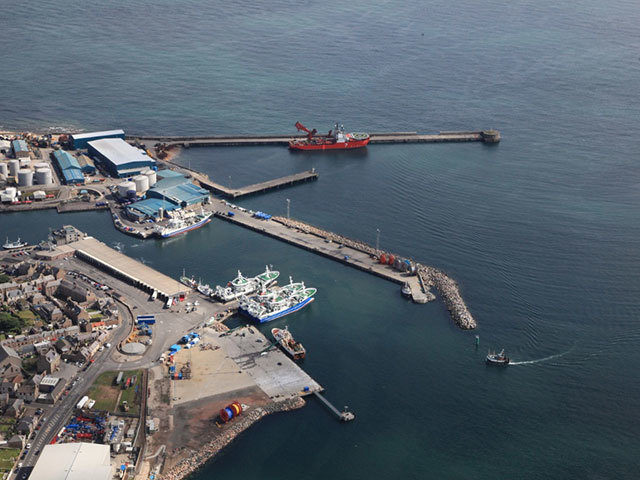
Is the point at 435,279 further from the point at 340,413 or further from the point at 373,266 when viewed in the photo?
the point at 340,413

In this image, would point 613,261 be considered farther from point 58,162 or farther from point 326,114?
point 58,162

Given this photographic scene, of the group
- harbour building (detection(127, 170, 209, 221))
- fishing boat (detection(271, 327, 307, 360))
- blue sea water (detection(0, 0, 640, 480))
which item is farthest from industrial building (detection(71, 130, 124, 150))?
fishing boat (detection(271, 327, 307, 360))

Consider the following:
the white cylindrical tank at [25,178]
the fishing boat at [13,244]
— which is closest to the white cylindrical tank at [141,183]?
the white cylindrical tank at [25,178]

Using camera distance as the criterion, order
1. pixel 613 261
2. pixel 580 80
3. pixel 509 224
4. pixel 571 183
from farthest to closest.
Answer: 1. pixel 580 80
2. pixel 571 183
3. pixel 509 224
4. pixel 613 261

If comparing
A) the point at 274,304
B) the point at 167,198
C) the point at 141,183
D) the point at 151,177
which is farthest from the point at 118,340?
the point at 151,177

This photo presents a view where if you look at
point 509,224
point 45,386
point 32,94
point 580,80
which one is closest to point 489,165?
point 509,224
